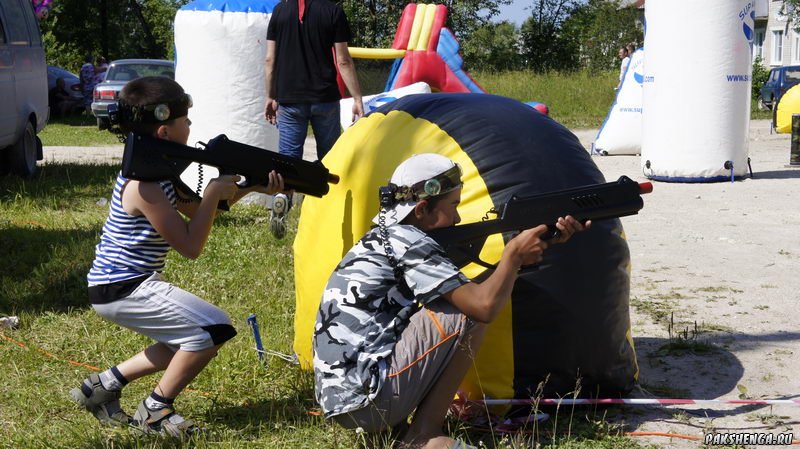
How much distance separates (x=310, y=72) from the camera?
303 inches

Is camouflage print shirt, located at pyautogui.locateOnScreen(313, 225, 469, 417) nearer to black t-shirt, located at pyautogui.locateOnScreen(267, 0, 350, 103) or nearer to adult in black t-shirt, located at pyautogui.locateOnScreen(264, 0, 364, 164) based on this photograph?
adult in black t-shirt, located at pyautogui.locateOnScreen(264, 0, 364, 164)

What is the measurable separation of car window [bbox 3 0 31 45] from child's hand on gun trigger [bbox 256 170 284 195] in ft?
30.5

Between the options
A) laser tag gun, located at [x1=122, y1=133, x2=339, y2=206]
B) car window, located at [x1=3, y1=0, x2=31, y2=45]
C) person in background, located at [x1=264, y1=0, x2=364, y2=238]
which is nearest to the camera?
laser tag gun, located at [x1=122, y1=133, x2=339, y2=206]

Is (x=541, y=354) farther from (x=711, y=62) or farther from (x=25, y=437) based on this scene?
(x=711, y=62)

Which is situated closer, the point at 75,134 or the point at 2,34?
the point at 2,34

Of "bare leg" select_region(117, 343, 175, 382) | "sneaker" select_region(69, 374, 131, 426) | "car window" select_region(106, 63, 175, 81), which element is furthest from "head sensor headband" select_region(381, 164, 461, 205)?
"car window" select_region(106, 63, 175, 81)

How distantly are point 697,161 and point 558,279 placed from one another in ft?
29.9

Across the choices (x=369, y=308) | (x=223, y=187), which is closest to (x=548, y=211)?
(x=369, y=308)

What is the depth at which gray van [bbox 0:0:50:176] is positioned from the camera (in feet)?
38.3

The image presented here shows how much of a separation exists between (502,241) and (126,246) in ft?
5.17

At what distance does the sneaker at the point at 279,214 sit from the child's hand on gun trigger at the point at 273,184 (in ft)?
10.5

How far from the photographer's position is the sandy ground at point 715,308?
14.3 feet

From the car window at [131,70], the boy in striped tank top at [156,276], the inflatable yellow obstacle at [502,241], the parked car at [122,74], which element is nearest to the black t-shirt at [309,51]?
the inflatable yellow obstacle at [502,241]

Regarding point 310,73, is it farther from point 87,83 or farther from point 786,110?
point 87,83
